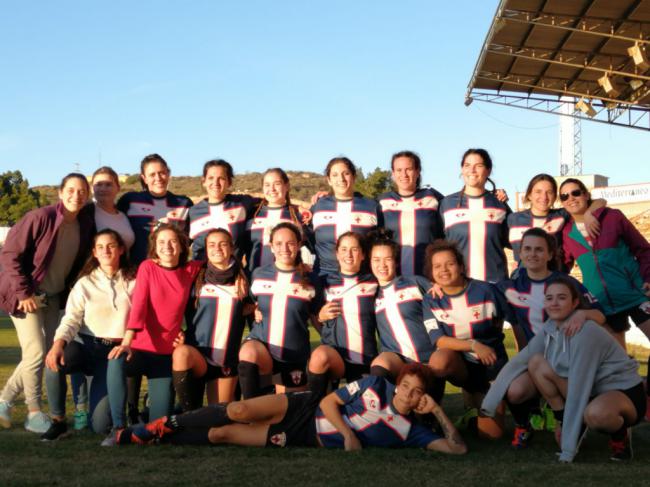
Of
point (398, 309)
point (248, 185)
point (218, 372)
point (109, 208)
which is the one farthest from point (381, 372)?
point (248, 185)

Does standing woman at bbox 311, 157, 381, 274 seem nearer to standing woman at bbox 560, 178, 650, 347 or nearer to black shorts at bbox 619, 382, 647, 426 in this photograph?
standing woman at bbox 560, 178, 650, 347

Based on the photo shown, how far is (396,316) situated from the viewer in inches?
197

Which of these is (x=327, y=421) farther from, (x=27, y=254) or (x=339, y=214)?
(x=27, y=254)

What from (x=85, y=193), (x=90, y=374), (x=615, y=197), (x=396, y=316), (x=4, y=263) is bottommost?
(x=90, y=374)

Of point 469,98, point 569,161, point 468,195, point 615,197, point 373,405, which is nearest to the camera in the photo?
point 373,405

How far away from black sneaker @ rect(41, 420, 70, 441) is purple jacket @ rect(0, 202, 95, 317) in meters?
0.86

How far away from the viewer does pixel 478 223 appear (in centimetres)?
567

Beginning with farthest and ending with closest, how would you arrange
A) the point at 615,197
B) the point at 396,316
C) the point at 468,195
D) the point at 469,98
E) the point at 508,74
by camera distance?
the point at 615,197, the point at 469,98, the point at 508,74, the point at 468,195, the point at 396,316

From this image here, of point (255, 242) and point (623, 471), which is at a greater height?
A: point (255, 242)

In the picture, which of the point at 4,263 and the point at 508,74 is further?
the point at 508,74

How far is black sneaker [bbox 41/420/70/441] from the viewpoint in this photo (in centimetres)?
458

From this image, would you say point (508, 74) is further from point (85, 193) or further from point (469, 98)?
point (85, 193)

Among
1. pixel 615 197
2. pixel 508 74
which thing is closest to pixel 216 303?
pixel 508 74

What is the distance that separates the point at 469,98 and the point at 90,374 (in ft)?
68.2
